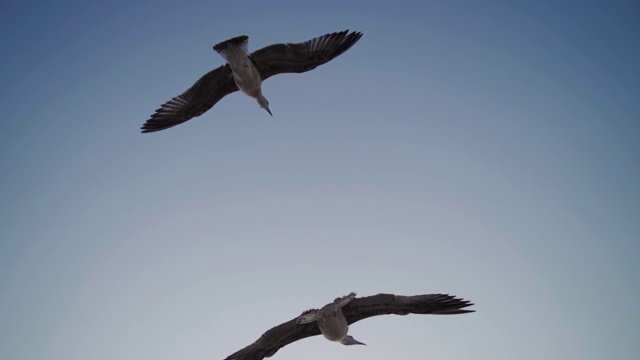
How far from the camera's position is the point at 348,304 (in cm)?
1032

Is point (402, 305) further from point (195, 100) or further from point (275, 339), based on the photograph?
point (195, 100)

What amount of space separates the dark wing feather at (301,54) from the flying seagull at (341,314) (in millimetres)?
5033

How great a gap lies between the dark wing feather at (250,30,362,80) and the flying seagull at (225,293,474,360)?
503 centimetres

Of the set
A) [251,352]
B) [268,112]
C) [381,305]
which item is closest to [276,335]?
[251,352]

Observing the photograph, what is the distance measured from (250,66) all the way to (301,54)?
1125mm

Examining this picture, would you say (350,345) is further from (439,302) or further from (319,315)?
(439,302)

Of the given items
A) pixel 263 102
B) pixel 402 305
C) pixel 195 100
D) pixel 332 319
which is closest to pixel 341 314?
pixel 332 319

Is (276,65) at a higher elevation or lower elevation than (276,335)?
higher

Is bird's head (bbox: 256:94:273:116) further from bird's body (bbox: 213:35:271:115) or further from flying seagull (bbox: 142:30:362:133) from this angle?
bird's body (bbox: 213:35:271:115)

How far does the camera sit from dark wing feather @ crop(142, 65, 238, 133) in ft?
40.3

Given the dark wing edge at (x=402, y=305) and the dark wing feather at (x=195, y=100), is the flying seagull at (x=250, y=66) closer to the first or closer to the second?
the dark wing feather at (x=195, y=100)

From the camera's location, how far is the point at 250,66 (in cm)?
1159

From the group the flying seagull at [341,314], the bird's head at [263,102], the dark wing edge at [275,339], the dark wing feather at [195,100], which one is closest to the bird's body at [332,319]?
the flying seagull at [341,314]

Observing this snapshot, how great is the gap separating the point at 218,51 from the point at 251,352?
615 cm
